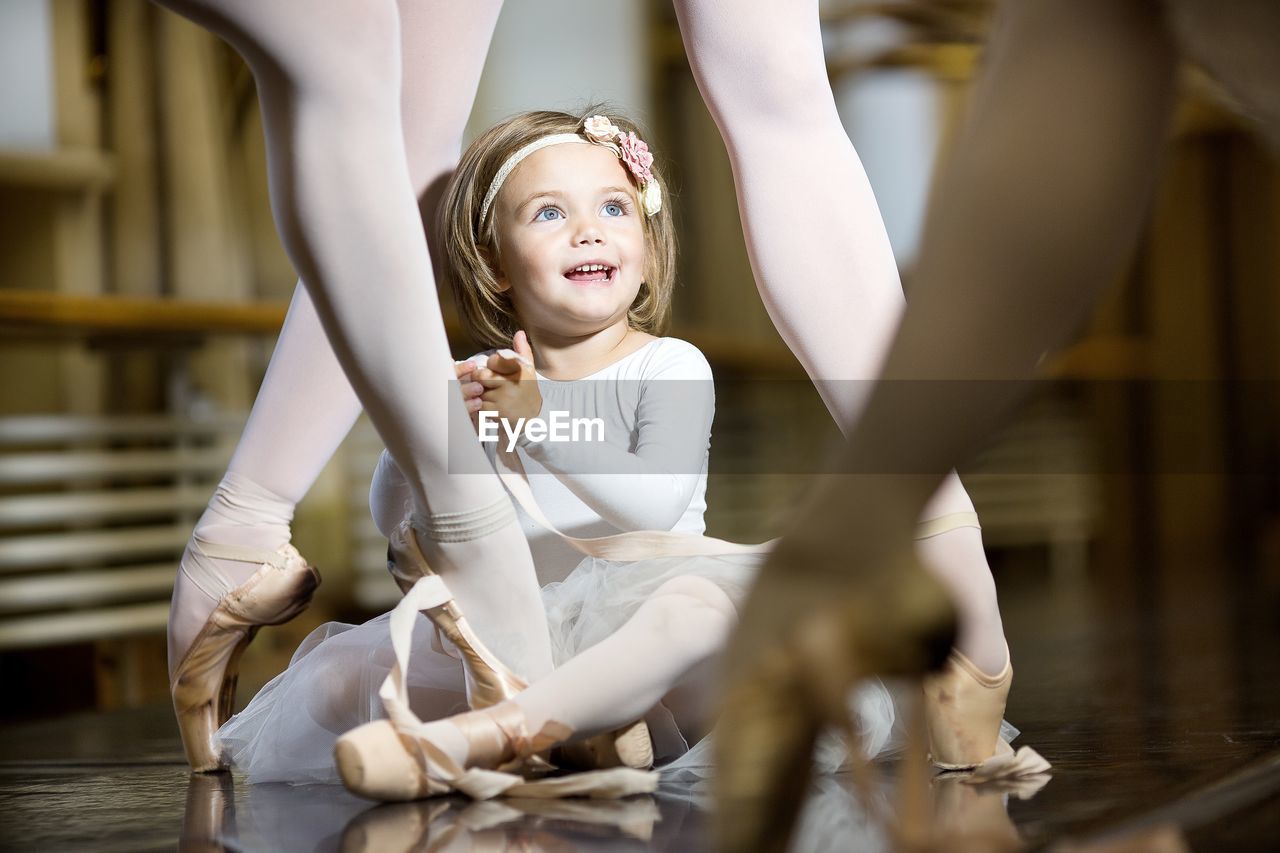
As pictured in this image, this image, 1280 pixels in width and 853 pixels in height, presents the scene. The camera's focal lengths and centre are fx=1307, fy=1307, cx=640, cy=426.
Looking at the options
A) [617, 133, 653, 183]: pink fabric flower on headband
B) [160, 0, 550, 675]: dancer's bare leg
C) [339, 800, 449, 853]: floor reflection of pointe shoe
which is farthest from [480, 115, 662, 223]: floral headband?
[339, 800, 449, 853]: floor reflection of pointe shoe

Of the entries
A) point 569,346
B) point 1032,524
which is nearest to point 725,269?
point 1032,524

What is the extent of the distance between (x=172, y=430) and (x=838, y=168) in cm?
181

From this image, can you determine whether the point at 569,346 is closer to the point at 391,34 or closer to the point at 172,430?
the point at 391,34

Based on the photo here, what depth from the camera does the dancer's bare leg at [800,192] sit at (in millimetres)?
852

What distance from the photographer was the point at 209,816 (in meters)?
0.71

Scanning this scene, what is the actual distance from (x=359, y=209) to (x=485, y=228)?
0.96 feet

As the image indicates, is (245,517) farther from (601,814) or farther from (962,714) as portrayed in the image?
(962,714)

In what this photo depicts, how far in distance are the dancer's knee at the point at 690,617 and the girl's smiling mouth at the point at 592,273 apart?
0.28 metres

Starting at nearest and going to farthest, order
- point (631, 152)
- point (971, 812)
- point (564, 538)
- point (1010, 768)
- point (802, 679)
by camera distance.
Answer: point (802, 679) → point (971, 812) → point (1010, 768) → point (564, 538) → point (631, 152)

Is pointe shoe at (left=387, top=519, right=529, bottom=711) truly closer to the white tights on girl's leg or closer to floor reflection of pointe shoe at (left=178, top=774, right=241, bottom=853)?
the white tights on girl's leg

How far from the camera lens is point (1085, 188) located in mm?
469

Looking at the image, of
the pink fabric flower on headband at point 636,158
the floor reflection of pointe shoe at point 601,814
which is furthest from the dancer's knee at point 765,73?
the floor reflection of pointe shoe at point 601,814

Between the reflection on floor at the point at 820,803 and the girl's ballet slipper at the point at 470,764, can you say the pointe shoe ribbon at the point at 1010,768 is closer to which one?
the reflection on floor at the point at 820,803

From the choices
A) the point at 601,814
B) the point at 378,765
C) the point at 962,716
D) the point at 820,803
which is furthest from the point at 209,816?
the point at 962,716
